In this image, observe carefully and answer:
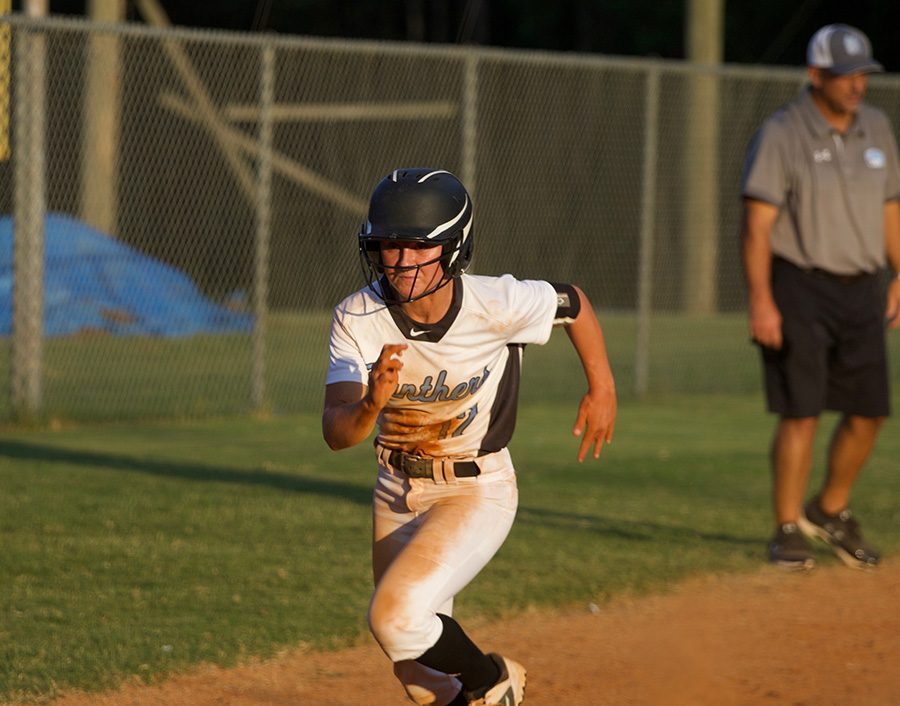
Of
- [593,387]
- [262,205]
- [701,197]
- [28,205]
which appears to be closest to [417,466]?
[593,387]

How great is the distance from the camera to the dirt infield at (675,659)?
17.0 ft

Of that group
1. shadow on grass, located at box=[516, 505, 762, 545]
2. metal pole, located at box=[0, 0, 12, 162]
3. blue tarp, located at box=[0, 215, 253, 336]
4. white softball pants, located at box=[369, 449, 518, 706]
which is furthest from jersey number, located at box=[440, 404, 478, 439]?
blue tarp, located at box=[0, 215, 253, 336]

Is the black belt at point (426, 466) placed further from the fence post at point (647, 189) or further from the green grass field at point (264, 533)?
the fence post at point (647, 189)

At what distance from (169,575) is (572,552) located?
1.94 m

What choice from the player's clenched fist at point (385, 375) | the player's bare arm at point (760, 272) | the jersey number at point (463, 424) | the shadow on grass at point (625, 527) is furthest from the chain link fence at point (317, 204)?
the player's clenched fist at point (385, 375)

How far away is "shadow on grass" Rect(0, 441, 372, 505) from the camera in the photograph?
8875 millimetres

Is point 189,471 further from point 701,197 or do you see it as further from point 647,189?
point 701,197

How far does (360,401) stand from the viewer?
4.10m

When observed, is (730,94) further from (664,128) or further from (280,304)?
(280,304)

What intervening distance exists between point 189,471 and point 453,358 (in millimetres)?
5148

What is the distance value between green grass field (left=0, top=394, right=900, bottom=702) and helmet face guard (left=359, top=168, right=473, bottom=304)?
1.85 m

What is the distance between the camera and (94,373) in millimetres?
13070

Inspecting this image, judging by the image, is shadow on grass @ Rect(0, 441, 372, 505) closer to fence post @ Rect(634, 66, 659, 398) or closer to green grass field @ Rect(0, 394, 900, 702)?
green grass field @ Rect(0, 394, 900, 702)

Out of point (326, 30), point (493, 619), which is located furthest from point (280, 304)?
point (326, 30)
